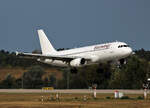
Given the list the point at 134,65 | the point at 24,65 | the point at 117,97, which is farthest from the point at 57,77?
the point at 117,97

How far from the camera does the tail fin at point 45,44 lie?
321ft

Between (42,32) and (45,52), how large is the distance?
6.95 metres

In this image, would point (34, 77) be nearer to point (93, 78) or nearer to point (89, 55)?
point (93, 78)

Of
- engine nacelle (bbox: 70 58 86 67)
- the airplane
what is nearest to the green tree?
the airplane

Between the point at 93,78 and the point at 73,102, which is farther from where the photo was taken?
the point at 93,78

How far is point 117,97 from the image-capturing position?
212 ft

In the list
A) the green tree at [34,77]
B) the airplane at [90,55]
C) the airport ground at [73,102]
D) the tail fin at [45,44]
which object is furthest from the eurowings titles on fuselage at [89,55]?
the green tree at [34,77]

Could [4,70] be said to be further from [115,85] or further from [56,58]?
[56,58]

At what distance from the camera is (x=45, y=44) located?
101 meters

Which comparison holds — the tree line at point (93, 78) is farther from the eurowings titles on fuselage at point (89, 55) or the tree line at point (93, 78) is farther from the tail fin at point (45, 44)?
the eurowings titles on fuselage at point (89, 55)

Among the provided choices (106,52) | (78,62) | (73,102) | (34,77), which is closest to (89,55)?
(78,62)

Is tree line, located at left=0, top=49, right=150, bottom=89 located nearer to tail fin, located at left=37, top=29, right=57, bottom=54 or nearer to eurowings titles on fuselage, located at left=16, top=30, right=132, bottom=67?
tail fin, located at left=37, top=29, right=57, bottom=54

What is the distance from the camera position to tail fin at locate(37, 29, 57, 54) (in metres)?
98.0

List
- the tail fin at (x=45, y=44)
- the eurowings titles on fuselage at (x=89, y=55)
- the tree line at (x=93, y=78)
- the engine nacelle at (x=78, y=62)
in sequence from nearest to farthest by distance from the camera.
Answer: the eurowings titles on fuselage at (x=89, y=55)
the engine nacelle at (x=78, y=62)
the tail fin at (x=45, y=44)
the tree line at (x=93, y=78)
